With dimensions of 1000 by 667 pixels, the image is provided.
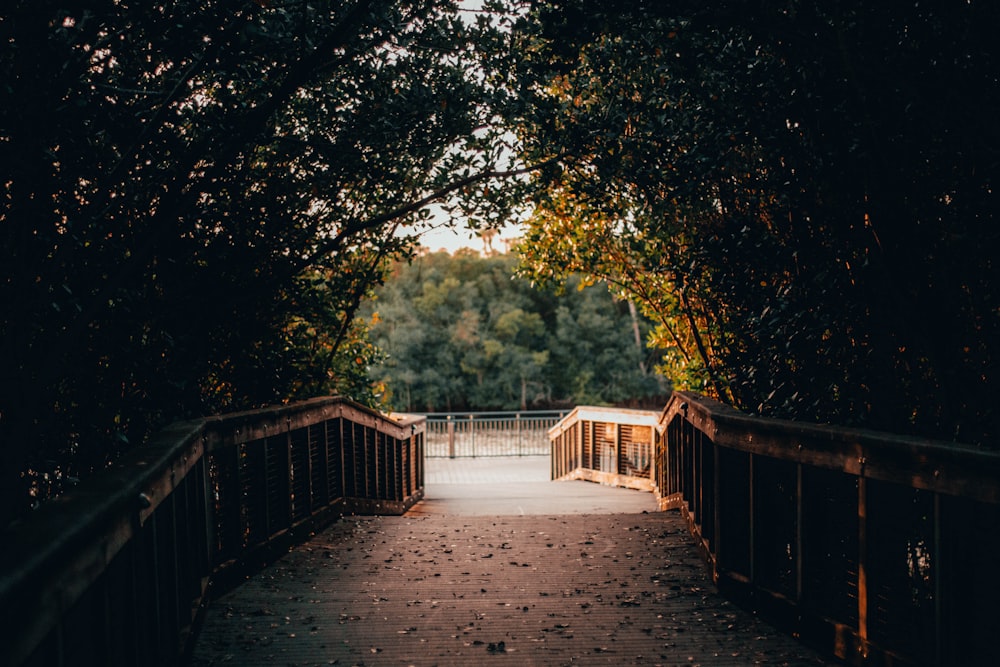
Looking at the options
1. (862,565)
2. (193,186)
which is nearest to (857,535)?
(862,565)

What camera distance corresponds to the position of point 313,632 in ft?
13.4

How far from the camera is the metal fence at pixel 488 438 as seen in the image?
21547 millimetres

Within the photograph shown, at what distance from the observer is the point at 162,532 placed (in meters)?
3.20

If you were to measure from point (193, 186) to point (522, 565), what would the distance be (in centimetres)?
331

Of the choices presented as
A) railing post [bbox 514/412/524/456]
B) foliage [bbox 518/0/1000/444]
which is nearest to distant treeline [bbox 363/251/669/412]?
railing post [bbox 514/412/524/456]

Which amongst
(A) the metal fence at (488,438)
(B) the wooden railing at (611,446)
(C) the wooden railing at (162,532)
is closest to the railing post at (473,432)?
(A) the metal fence at (488,438)

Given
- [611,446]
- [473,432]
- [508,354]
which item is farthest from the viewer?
[508,354]

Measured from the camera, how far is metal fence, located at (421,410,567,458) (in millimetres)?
21547

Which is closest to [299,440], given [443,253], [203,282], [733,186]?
[203,282]

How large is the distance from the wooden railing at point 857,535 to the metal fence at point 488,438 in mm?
16243

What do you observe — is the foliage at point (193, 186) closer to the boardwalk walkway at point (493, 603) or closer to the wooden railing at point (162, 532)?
the wooden railing at point (162, 532)

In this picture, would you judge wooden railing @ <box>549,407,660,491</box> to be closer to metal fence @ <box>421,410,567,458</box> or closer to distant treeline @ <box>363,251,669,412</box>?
metal fence @ <box>421,410,567,458</box>

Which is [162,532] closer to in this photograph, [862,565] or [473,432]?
[862,565]

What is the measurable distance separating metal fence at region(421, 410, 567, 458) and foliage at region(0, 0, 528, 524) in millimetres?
13466
